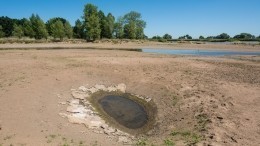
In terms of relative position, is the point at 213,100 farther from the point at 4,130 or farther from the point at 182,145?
the point at 4,130

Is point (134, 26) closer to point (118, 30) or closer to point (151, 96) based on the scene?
point (118, 30)

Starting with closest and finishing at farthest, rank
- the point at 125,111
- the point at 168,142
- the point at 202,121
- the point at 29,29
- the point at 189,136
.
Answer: the point at 168,142, the point at 189,136, the point at 202,121, the point at 125,111, the point at 29,29

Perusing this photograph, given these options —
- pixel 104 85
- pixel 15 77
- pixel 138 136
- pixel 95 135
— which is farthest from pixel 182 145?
pixel 15 77

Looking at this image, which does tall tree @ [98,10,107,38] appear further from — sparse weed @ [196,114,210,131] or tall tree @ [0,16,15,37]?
sparse weed @ [196,114,210,131]

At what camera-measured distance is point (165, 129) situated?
13.9 metres

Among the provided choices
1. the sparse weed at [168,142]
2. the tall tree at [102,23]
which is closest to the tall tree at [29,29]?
the tall tree at [102,23]

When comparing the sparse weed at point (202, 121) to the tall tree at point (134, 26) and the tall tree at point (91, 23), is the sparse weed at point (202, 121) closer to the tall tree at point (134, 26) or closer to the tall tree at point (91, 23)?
the tall tree at point (91, 23)

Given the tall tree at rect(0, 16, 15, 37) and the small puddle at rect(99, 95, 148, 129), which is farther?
the tall tree at rect(0, 16, 15, 37)

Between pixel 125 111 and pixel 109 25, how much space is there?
85.7m

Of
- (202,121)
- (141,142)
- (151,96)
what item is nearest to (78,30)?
(151,96)

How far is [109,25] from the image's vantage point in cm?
10012

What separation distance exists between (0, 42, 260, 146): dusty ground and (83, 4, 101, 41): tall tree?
58114mm

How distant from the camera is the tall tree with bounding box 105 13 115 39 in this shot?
323ft

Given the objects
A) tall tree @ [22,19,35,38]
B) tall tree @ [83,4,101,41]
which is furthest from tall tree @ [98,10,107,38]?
tall tree @ [22,19,35,38]
